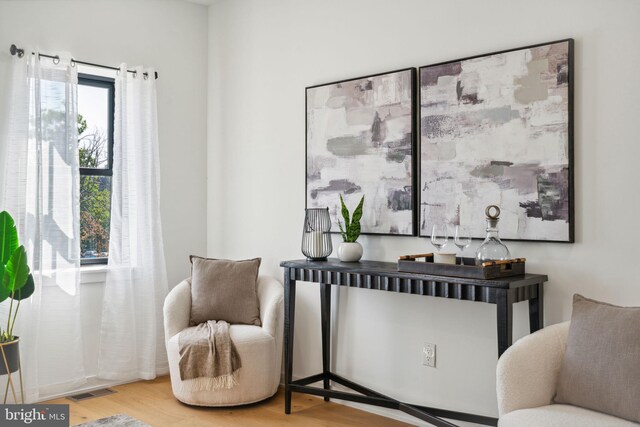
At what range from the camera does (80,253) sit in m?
4.16

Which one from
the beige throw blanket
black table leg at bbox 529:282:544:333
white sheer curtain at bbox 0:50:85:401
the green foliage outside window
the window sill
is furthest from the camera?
the green foliage outside window

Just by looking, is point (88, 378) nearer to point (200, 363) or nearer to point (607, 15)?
point (200, 363)

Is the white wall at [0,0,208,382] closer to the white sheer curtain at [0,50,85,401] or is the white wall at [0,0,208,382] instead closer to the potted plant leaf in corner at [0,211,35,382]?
the white sheer curtain at [0,50,85,401]

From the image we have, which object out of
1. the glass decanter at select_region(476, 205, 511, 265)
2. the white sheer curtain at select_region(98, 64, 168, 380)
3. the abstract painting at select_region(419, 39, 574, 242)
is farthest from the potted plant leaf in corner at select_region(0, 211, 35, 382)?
the glass decanter at select_region(476, 205, 511, 265)

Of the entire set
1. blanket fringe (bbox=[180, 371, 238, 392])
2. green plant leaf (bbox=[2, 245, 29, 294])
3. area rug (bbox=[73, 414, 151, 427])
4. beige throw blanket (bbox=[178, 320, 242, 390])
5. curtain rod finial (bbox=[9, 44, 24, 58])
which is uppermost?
curtain rod finial (bbox=[9, 44, 24, 58])

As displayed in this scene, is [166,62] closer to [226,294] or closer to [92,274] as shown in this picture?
[92,274]

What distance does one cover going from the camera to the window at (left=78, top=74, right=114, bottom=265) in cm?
430

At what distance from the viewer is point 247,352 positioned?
145 inches

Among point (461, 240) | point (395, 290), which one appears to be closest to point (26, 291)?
point (395, 290)

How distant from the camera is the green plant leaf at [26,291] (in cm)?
350

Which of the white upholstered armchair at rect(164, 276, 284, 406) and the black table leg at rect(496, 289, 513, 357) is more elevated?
the black table leg at rect(496, 289, 513, 357)

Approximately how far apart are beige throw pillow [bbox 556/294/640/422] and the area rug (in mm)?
2274

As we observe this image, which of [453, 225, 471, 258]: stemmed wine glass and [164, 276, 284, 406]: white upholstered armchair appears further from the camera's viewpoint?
[164, 276, 284, 406]: white upholstered armchair

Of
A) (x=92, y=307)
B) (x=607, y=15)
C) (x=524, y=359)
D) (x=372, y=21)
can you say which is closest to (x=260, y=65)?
(x=372, y=21)
